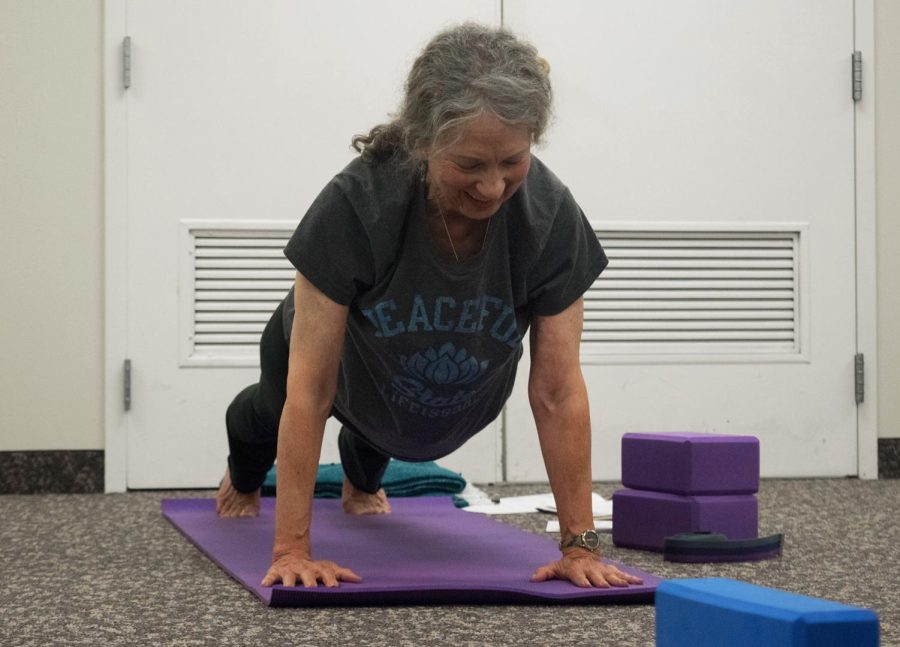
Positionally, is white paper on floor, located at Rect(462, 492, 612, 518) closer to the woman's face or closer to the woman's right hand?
the woman's right hand

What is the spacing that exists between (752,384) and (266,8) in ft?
5.24

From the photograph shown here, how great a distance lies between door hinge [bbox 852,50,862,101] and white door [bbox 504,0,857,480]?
0.07ft

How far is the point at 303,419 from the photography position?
1.64 metres

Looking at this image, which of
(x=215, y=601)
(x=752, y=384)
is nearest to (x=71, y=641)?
(x=215, y=601)

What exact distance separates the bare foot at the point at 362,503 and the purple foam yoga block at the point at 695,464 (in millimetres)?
604

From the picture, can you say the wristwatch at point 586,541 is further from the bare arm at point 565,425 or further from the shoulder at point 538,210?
the shoulder at point 538,210

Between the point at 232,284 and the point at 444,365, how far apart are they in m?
1.46

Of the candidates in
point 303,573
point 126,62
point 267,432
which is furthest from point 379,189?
point 126,62

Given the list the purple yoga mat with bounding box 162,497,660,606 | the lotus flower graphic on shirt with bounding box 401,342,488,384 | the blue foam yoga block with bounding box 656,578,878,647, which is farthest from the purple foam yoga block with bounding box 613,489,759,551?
the blue foam yoga block with bounding box 656,578,878,647

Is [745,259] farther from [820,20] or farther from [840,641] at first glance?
[840,641]

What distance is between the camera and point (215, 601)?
Answer: 1.58 metres

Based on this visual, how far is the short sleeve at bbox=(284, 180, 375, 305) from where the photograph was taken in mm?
1610

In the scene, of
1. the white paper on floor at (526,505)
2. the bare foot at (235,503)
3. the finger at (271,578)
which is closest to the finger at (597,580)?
the finger at (271,578)

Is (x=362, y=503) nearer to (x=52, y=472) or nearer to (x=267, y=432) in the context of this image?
(x=267, y=432)
